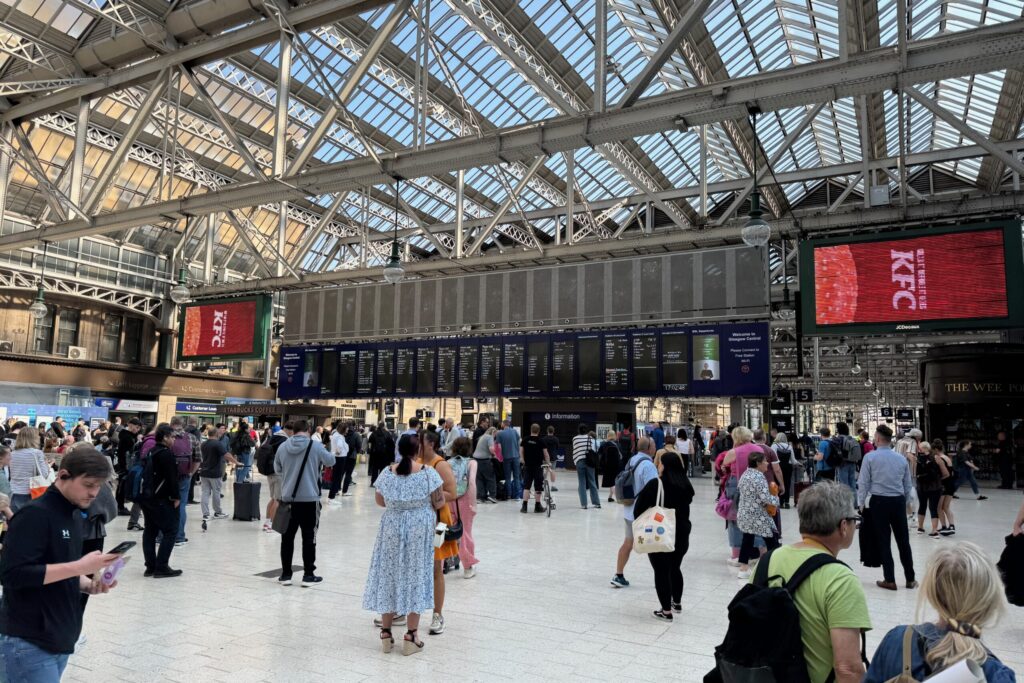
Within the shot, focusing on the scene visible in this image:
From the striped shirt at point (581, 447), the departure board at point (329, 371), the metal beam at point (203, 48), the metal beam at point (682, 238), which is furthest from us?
the departure board at point (329, 371)

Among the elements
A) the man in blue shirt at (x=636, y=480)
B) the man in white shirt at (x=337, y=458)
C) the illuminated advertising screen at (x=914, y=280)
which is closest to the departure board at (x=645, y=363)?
the illuminated advertising screen at (x=914, y=280)

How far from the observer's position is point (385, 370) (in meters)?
22.4

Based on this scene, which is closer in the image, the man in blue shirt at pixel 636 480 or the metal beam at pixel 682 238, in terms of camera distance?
the man in blue shirt at pixel 636 480

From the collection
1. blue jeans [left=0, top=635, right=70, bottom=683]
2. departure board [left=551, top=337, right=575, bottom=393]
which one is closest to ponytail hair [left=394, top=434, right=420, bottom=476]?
blue jeans [left=0, top=635, right=70, bottom=683]

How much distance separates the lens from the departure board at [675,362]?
1803 centimetres

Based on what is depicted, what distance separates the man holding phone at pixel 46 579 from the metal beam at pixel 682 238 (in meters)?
16.8

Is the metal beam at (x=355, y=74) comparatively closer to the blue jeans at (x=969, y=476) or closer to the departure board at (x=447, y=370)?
the departure board at (x=447, y=370)

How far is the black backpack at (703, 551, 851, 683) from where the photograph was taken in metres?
2.13

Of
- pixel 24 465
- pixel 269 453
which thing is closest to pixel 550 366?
pixel 269 453

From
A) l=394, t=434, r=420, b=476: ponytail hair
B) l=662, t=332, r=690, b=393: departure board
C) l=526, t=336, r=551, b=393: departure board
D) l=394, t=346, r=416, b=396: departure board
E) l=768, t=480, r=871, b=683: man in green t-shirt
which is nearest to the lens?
l=768, t=480, r=871, b=683: man in green t-shirt

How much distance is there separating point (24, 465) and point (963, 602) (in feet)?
27.7

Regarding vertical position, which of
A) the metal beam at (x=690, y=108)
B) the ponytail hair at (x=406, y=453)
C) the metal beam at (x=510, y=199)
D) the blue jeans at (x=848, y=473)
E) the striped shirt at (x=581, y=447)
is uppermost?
the metal beam at (x=510, y=199)

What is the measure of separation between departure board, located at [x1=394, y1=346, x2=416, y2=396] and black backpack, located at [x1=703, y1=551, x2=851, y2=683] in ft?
66.0

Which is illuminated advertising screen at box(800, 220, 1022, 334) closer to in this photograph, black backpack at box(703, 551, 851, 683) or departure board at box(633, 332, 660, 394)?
departure board at box(633, 332, 660, 394)
